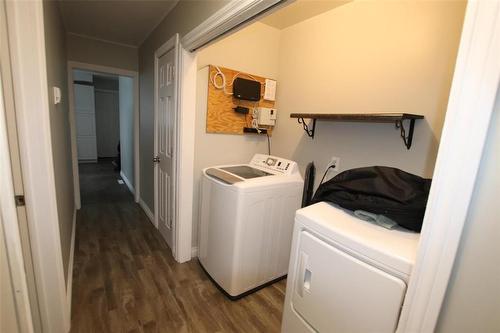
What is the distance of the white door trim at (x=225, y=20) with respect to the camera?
1130 mm

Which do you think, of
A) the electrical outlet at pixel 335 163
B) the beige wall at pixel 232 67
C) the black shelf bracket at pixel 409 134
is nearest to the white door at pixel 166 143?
the beige wall at pixel 232 67

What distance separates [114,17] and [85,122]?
16.0 feet

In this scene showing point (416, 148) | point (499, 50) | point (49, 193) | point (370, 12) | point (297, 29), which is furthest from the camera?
point (297, 29)

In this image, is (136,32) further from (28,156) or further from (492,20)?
(492,20)

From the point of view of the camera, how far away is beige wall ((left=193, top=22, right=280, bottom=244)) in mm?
2080

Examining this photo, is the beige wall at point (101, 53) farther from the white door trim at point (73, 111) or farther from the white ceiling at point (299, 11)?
the white ceiling at point (299, 11)

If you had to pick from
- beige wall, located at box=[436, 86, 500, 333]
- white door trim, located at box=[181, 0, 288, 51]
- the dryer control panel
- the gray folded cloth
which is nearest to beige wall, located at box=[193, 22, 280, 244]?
the dryer control panel

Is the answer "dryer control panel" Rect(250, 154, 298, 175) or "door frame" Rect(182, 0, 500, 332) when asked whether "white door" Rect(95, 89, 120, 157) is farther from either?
"door frame" Rect(182, 0, 500, 332)

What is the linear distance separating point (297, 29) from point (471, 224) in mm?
2198

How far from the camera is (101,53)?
3064 mm

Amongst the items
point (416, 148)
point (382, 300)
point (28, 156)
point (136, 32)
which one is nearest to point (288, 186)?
point (416, 148)

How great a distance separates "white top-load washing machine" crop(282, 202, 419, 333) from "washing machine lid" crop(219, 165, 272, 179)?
0.79 m

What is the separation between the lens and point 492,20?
495 mm

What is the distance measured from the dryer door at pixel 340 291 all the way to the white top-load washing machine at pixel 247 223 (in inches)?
24.0
